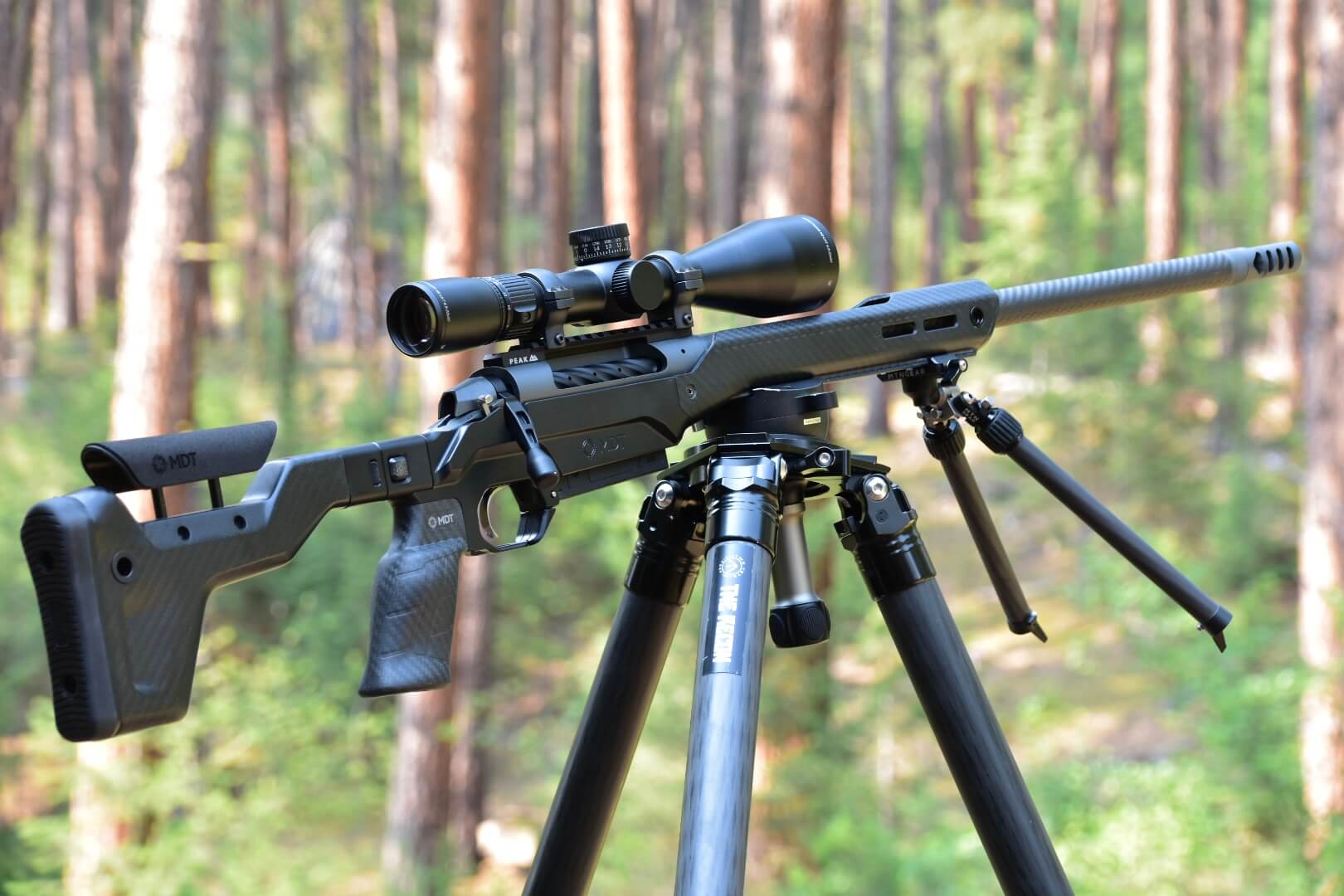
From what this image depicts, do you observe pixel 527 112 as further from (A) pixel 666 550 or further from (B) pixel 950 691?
(B) pixel 950 691

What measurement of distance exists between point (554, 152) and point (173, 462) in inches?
533

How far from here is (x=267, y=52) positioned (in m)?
16.7

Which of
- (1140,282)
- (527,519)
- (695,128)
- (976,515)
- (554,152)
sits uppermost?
(695,128)

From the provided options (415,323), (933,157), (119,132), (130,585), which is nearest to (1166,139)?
(933,157)

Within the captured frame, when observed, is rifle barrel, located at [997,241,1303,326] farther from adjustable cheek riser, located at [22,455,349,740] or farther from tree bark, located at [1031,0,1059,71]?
tree bark, located at [1031,0,1059,71]

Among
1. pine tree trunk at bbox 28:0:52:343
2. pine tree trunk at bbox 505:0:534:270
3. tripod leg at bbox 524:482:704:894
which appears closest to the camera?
tripod leg at bbox 524:482:704:894

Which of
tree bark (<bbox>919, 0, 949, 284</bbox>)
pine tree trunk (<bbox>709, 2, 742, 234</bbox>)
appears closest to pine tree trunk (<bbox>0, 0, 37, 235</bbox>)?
pine tree trunk (<bbox>709, 2, 742, 234</bbox>)

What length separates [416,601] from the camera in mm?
1795

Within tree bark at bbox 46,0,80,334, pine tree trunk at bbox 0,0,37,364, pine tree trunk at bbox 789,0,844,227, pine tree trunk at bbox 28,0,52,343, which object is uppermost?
pine tree trunk at bbox 28,0,52,343

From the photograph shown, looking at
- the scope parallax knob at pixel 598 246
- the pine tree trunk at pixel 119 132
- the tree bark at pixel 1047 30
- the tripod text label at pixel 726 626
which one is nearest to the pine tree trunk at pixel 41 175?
the pine tree trunk at pixel 119 132

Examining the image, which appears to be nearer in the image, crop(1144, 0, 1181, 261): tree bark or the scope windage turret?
the scope windage turret

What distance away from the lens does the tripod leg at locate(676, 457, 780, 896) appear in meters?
1.53

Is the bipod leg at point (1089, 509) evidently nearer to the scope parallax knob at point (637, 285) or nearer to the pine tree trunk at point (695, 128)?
the scope parallax knob at point (637, 285)

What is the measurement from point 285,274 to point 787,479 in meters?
14.2
